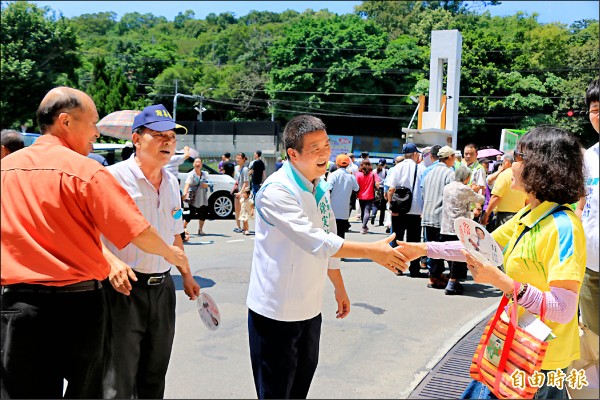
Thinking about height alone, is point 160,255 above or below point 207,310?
above

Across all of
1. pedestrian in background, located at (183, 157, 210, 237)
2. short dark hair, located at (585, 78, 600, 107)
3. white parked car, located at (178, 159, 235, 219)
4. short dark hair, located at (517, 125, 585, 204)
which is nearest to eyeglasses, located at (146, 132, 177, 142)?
short dark hair, located at (517, 125, 585, 204)

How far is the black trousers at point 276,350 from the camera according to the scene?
319 cm

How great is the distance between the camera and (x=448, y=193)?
26.3 ft

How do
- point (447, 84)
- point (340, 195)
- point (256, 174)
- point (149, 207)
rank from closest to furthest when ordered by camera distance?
1. point (149, 207)
2. point (340, 195)
3. point (256, 174)
4. point (447, 84)

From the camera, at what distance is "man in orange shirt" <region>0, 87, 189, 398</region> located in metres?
2.62

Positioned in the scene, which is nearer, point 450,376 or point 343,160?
point 450,376

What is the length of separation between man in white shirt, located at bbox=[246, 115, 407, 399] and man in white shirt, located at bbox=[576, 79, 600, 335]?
3.79ft

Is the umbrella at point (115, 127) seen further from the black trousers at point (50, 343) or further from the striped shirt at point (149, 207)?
the black trousers at point (50, 343)

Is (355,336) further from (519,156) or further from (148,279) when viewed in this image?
(519,156)

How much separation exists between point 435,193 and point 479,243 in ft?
19.9

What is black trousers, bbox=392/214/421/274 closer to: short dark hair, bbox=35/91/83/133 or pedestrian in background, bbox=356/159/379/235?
pedestrian in background, bbox=356/159/379/235

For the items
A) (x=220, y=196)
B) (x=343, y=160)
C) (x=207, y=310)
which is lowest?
(x=220, y=196)

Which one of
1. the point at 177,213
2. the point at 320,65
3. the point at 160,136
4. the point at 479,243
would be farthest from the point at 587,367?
the point at 320,65

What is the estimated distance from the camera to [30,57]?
38719mm
